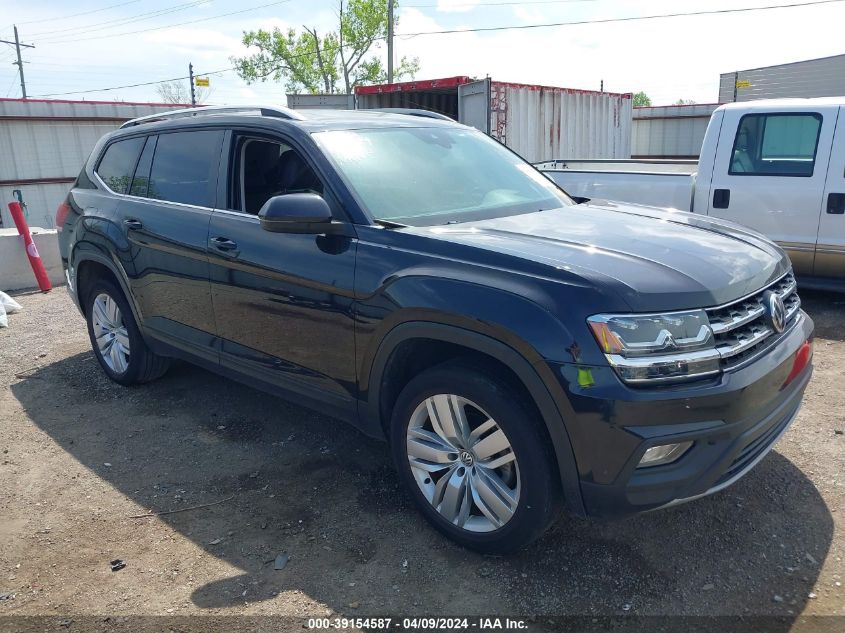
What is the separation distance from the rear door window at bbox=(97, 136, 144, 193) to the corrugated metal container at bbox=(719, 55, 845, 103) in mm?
22443

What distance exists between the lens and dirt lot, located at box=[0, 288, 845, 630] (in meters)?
2.78

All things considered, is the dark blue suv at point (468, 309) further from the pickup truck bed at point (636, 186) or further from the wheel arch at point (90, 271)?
the pickup truck bed at point (636, 186)

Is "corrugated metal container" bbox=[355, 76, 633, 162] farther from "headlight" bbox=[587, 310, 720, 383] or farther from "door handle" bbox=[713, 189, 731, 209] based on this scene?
"headlight" bbox=[587, 310, 720, 383]

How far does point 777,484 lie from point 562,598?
146 centimetres

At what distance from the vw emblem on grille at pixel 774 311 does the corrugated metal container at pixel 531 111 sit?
889cm

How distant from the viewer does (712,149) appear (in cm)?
669

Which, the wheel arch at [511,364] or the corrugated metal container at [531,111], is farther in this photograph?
the corrugated metal container at [531,111]

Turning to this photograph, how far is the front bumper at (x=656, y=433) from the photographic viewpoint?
2.44 metres

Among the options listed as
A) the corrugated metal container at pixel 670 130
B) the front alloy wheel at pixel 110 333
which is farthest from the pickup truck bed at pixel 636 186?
the corrugated metal container at pixel 670 130

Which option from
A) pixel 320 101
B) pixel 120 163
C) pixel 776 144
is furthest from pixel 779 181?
pixel 320 101

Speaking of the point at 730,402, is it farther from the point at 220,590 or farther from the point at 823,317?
the point at 823,317

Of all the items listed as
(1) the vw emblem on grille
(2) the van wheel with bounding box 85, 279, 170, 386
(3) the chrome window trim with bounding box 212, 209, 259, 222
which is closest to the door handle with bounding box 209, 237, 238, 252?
(3) the chrome window trim with bounding box 212, 209, 259, 222

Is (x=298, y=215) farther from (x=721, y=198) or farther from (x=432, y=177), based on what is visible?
(x=721, y=198)

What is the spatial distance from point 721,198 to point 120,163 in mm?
5301
